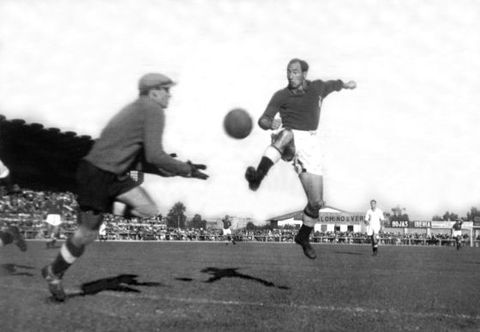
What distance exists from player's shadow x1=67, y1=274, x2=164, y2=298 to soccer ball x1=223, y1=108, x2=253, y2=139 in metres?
2.04

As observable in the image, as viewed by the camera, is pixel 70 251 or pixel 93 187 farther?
pixel 70 251

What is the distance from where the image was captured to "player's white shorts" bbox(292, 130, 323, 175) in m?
7.39

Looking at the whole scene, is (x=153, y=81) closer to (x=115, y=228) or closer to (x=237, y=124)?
(x=237, y=124)

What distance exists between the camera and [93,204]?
18.0 feet

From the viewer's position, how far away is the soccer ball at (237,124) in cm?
711

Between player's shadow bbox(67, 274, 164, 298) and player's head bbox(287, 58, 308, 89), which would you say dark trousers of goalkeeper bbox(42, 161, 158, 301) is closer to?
player's shadow bbox(67, 274, 164, 298)

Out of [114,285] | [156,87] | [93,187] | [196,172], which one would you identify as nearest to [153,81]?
[156,87]

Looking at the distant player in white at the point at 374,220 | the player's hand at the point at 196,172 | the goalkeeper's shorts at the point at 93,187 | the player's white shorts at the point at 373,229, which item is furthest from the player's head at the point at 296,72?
the player's white shorts at the point at 373,229

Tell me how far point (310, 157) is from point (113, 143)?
2.75 metres

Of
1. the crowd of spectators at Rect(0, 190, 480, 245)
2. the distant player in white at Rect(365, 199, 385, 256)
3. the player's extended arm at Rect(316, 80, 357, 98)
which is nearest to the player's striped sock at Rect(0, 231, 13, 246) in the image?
the crowd of spectators at Rect(0, 190, 480, 245)

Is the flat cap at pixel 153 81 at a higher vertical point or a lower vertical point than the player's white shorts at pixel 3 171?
higher

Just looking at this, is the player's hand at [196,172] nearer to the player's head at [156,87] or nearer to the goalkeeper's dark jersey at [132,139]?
the goalkeeper's dark jersey at [132,139]

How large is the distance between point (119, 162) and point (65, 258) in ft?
3.33

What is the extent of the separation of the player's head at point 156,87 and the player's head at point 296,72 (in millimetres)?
2178
